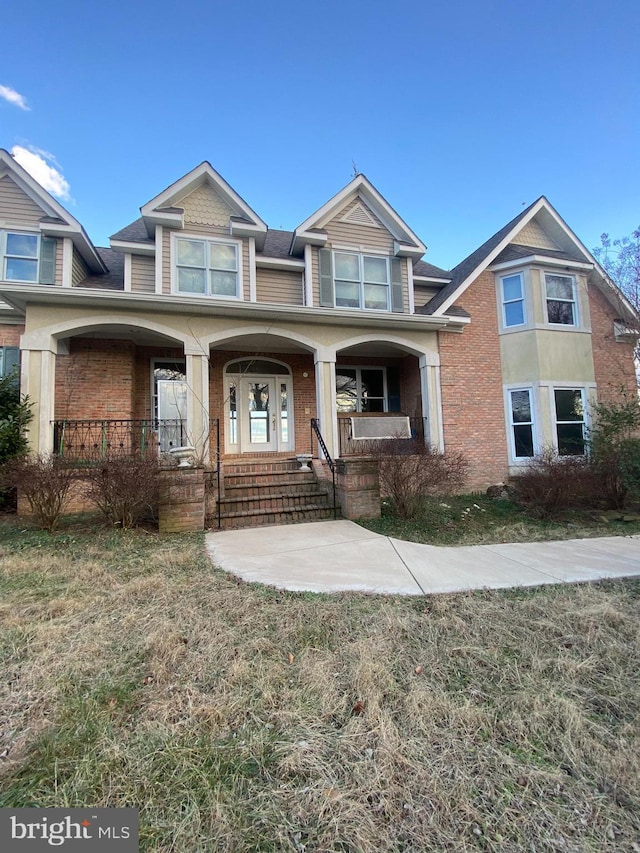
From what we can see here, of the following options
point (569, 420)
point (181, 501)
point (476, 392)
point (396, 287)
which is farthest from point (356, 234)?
point (181, 501)

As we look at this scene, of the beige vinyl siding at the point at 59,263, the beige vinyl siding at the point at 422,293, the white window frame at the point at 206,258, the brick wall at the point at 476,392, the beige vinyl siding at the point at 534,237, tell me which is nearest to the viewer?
the beige vinyl siding at the point at 59,263

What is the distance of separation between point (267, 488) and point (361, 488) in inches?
76.1

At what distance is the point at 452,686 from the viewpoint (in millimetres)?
2287

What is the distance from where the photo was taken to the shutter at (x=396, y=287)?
10570mm

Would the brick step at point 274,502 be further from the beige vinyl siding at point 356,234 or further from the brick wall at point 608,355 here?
the brick wall at point 608,355

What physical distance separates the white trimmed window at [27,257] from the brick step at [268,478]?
6597mm

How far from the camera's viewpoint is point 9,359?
9.19 metres

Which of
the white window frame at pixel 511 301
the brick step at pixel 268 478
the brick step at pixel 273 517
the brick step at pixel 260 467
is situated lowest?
the brick step at pixel 273 517

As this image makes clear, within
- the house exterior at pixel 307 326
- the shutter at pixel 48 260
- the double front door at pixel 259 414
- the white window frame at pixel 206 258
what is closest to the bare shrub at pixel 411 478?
the house exterior at pixel 307 326

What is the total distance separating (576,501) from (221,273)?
966 centimetres

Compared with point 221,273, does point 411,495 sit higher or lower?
lower

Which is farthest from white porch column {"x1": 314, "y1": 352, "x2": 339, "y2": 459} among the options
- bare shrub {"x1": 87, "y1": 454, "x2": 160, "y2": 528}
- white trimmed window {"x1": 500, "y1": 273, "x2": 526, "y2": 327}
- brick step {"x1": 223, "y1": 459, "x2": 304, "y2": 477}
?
white trimmed window {"x1": 500, "y1": 273, "x2": 526, "y2": 327}

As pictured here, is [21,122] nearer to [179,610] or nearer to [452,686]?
[179,610]

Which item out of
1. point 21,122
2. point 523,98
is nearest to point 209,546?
point 21,122
